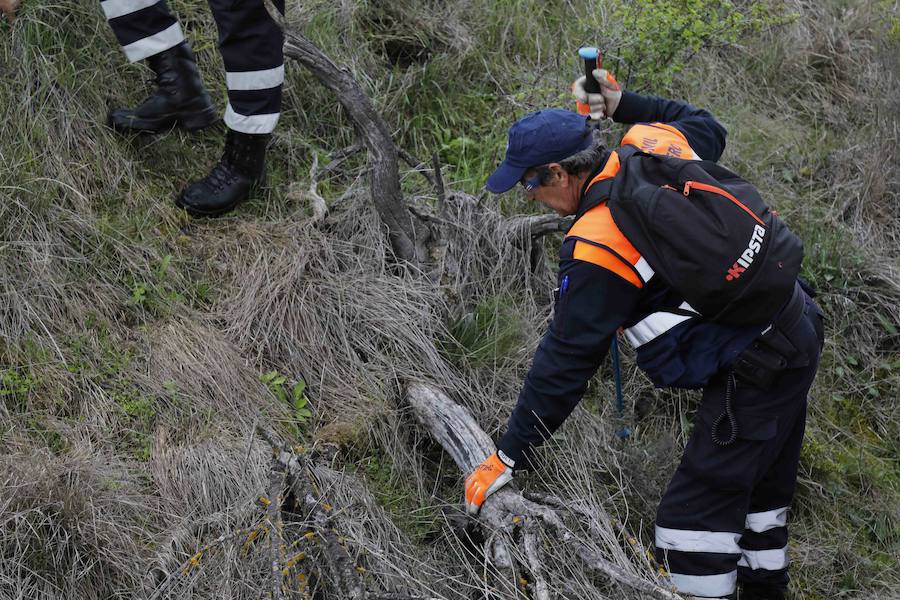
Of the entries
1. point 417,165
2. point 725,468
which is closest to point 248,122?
point 417,165

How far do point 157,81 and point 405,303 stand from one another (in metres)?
1.57

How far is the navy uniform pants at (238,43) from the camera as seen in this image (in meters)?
3.51

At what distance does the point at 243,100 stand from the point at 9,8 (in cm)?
114

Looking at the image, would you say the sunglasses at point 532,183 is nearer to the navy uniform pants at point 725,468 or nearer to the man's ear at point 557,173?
the man's ear at point 557,173

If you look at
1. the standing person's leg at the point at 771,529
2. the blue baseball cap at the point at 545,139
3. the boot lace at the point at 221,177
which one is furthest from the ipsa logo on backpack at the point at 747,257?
the boot lace at the point at 221,177

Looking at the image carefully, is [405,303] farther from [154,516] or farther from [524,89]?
[524,89]

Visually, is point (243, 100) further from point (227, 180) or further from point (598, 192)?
point (598, 192)

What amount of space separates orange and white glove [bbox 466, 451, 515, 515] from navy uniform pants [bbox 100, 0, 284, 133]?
6.19ft

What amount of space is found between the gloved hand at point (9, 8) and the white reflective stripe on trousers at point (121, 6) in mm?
477

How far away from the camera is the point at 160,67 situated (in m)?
3.82

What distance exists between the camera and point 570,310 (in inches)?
102

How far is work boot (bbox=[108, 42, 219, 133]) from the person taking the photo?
3828 mm

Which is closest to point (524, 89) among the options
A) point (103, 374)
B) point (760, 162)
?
point (760, 162)

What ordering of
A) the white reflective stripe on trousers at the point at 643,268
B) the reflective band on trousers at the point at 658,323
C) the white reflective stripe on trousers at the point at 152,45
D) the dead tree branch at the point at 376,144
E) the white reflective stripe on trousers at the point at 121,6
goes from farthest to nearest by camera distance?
1. the white reflective stripe on trousers at the point at 152,45
2. the white reflective stripe on trousers at the point at 121,6
3. the dead tree branch at the point at 376,144
4. the reflective band on trousers at the point at 658,323
5. the white reflective stripe on trousers at the point at 643,268
